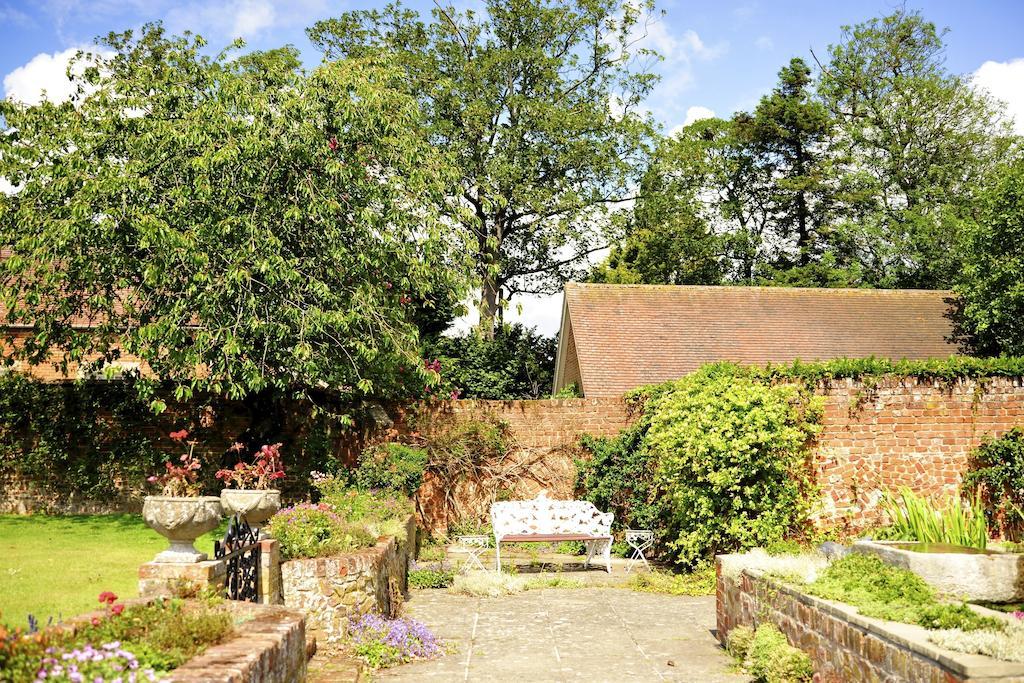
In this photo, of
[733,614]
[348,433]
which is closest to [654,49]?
[348,433]

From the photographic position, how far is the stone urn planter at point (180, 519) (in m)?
5.93

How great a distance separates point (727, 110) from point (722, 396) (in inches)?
1022

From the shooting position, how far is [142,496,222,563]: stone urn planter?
5926mm

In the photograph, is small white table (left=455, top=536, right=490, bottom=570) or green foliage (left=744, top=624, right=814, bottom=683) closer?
green foliage (left=744, top=624, right=814, bottom=683)

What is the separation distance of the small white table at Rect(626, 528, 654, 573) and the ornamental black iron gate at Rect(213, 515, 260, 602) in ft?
24.1

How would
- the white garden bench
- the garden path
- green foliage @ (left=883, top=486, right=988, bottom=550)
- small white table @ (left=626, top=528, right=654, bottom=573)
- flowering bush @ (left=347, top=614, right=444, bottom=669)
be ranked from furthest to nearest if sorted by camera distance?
small white table @ (left=626, top=528, right=654, bottom=573)
the white garden bench
flowering bush @ (left=347, top=614, right=444, bottom=669)
the garden path
green foliage @ (left=883, top=486, right=988, bottom=550)

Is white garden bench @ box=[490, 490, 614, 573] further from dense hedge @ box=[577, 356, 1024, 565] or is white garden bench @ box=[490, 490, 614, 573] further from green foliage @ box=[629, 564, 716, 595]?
dense hedge @ box=[577, 356, 1024, 565]

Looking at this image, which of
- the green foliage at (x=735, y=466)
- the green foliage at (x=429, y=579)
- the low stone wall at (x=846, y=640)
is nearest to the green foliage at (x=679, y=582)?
the green foliage at (x=735, y=466)

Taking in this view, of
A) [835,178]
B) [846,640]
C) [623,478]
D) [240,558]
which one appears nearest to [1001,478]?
[623,478]

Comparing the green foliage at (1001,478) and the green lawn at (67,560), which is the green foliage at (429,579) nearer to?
the green lawn at (67,560)

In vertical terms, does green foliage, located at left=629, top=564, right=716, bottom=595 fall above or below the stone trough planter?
below

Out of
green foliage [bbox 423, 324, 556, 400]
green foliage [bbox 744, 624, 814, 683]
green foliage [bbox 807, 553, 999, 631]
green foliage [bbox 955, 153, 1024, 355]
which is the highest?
green foliage [bbox 955, 153, 1024, 355]

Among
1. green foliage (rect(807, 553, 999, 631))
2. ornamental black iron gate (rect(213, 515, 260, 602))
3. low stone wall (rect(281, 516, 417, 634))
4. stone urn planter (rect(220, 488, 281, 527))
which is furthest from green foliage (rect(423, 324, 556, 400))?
green foliage (rect(807, 553, 999, 631))

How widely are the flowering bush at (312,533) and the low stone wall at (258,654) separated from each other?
2.22 m
